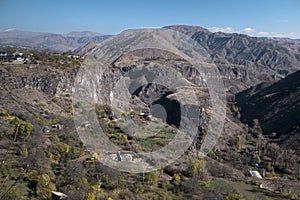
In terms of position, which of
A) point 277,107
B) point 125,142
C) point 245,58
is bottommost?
point 277,107

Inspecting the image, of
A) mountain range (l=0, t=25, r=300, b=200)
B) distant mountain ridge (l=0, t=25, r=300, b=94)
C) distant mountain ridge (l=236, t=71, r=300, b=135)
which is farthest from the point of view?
distant mountain ridge (l=0, t=25, r=300, b=94)

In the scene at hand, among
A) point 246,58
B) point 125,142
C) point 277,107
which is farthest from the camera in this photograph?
point 246,58

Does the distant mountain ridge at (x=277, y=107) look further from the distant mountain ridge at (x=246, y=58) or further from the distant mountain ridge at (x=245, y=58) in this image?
the distant mountain ridge at (x=246, y=58)

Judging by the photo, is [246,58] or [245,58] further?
[245,58]

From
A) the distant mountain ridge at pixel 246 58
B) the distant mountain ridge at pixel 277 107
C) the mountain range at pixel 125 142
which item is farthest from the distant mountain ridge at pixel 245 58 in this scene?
the mountain range at pixel 125 142

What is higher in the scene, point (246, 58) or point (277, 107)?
point (246, 58)

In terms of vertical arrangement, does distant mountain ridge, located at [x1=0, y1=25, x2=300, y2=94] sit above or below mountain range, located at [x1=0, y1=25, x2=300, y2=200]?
above

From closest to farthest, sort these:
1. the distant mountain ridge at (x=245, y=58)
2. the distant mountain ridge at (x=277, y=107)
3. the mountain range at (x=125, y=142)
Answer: the mountain range at (x=125, y=142)
the distant mountain ridge at (x=277, y=107)
the distant mountain ridge at (x=245, y=58)

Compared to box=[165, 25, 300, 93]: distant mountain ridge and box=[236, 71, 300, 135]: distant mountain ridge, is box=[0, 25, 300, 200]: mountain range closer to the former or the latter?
box=[236, 71, 300, 135]: distant mountain ridge

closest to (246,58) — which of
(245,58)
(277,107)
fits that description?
(245,58)

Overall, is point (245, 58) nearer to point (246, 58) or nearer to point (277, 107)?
point (246, 58)

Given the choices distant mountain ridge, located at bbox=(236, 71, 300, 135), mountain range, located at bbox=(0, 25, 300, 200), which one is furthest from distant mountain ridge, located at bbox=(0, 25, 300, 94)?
mountain range, located at bbox=(0, 25, 300, 200)
